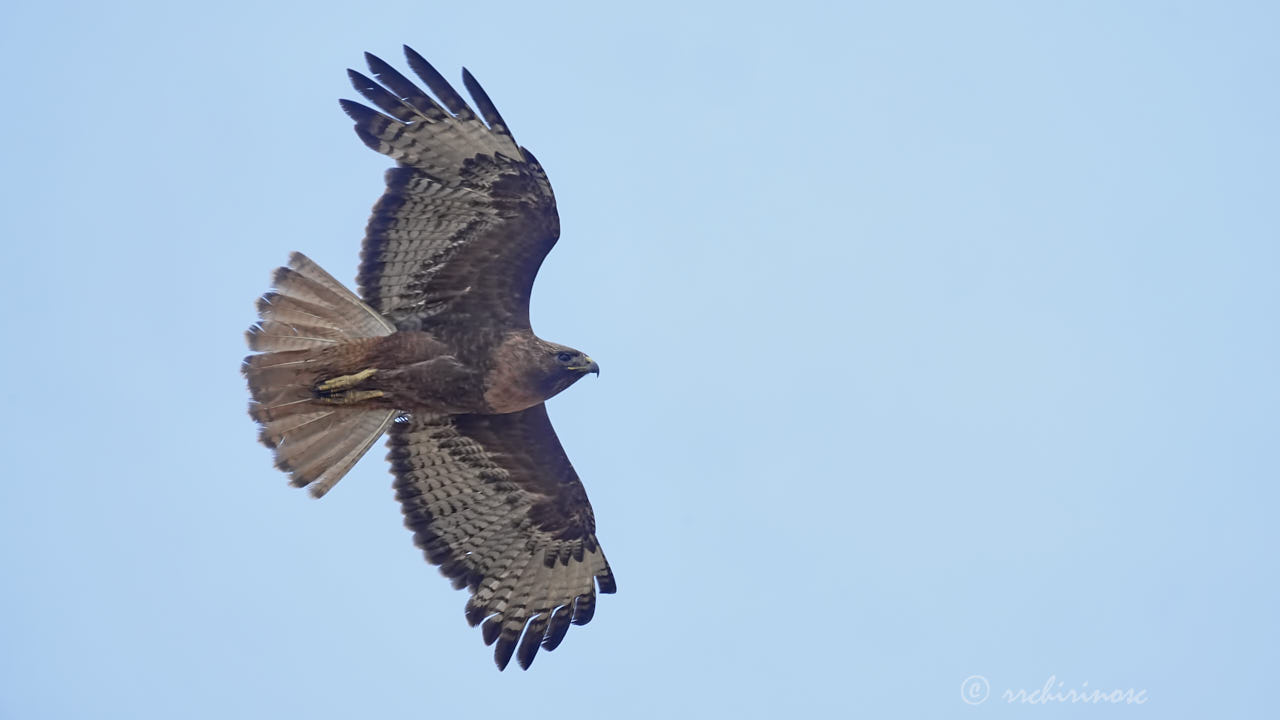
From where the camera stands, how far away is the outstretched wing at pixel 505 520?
1077 cm

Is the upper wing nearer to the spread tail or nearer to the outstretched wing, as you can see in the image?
the spread tail

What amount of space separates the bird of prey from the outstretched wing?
11 millimetres

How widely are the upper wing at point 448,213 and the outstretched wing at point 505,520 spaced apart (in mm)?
1010

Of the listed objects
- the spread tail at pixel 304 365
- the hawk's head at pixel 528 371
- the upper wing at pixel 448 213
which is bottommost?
the spread tail at pixel 304 365

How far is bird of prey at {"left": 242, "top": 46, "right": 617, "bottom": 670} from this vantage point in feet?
31.9

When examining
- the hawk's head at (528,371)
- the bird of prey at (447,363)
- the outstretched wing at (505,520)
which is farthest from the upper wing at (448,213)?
the outstretched wing at (505,520)

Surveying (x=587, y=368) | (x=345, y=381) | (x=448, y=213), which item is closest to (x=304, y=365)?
(x=345, y=381)

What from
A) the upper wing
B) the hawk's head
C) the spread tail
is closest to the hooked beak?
the hawk's head

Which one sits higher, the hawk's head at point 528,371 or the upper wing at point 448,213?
the upper wing at point 448,213

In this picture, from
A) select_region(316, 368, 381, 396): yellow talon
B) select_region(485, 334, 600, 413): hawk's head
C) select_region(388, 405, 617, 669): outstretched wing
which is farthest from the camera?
select_region(388, 405, 617, 669): outstretched wing

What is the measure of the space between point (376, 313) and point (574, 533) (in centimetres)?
242

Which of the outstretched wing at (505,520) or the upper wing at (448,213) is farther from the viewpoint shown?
the outstretched wing at (505,520)

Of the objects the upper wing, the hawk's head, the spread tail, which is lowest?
the spread tail

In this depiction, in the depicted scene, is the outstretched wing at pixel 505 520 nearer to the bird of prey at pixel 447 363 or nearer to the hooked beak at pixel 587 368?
the bird of prey at pixel 447 363
